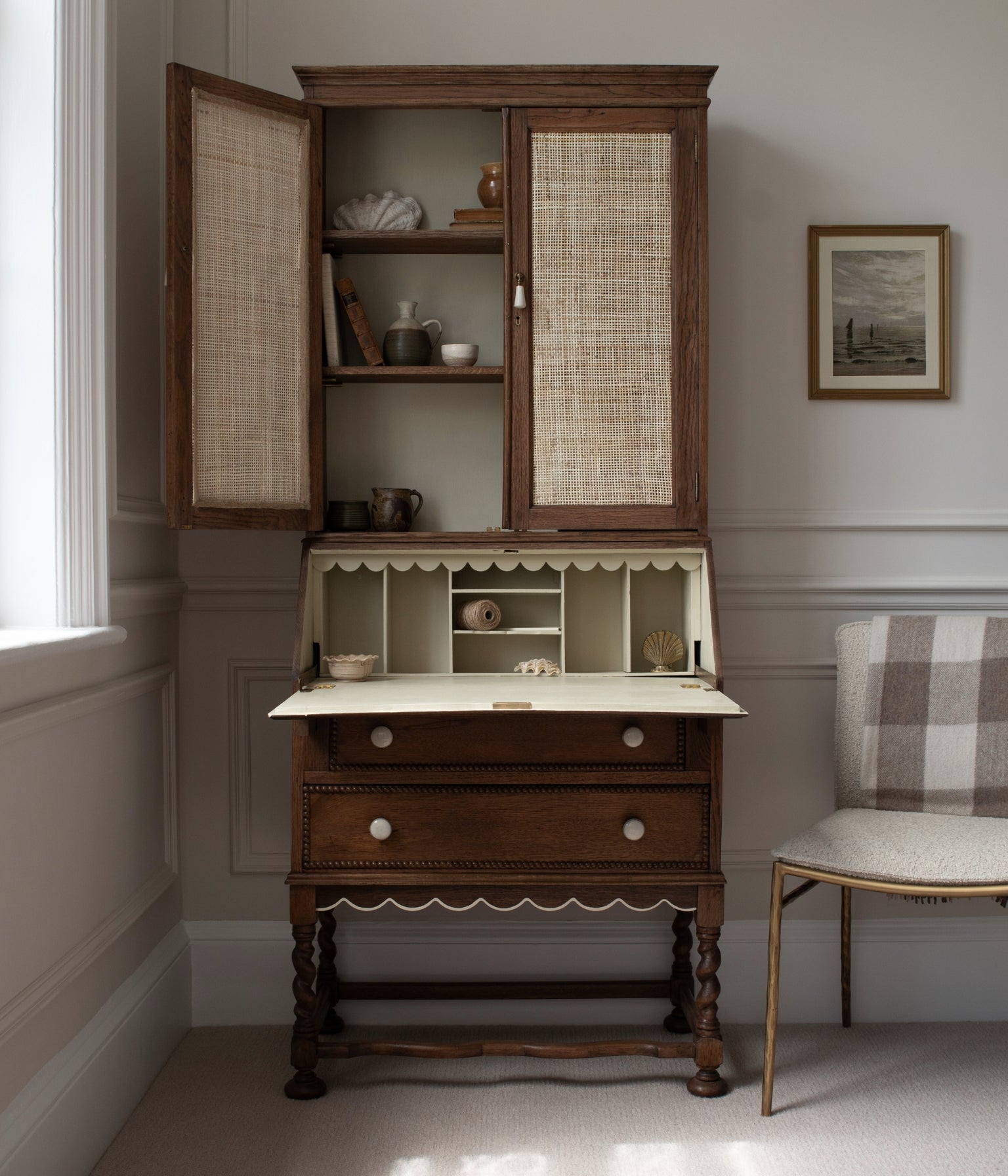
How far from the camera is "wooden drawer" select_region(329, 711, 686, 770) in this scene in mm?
1957

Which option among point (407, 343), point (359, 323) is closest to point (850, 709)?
point (407, 343)

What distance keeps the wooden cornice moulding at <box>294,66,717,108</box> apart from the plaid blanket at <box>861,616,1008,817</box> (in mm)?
1281

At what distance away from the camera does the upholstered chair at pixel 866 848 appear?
1.83 m

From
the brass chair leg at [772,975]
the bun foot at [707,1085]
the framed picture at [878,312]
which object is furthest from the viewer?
the framed picture at [878,312]

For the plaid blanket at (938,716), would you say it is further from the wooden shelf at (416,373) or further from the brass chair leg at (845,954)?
the wooden shelf at (416,373)

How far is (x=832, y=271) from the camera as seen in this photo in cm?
240

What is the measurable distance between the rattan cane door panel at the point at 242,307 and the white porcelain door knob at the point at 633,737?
0.84m

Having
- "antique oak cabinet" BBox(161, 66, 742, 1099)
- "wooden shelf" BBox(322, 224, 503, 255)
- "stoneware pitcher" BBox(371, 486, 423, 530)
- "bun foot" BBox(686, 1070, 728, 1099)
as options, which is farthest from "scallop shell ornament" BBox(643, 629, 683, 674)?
"wooden shelf" BBox(322, 224, 503, 255)

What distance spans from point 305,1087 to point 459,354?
5.40ft

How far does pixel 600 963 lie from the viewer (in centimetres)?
244

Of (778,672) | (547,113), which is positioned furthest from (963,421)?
(547,113)

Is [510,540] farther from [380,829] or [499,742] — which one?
[380,829]

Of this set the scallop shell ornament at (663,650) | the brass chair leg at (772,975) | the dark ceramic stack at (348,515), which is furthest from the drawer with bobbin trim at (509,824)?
the dark ceramic stack at (348,515)

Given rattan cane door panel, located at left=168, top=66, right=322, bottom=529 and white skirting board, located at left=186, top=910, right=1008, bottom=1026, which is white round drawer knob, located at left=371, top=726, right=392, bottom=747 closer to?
rattan cane door panel, located at left=168, top=66, right=322, bottom=529
